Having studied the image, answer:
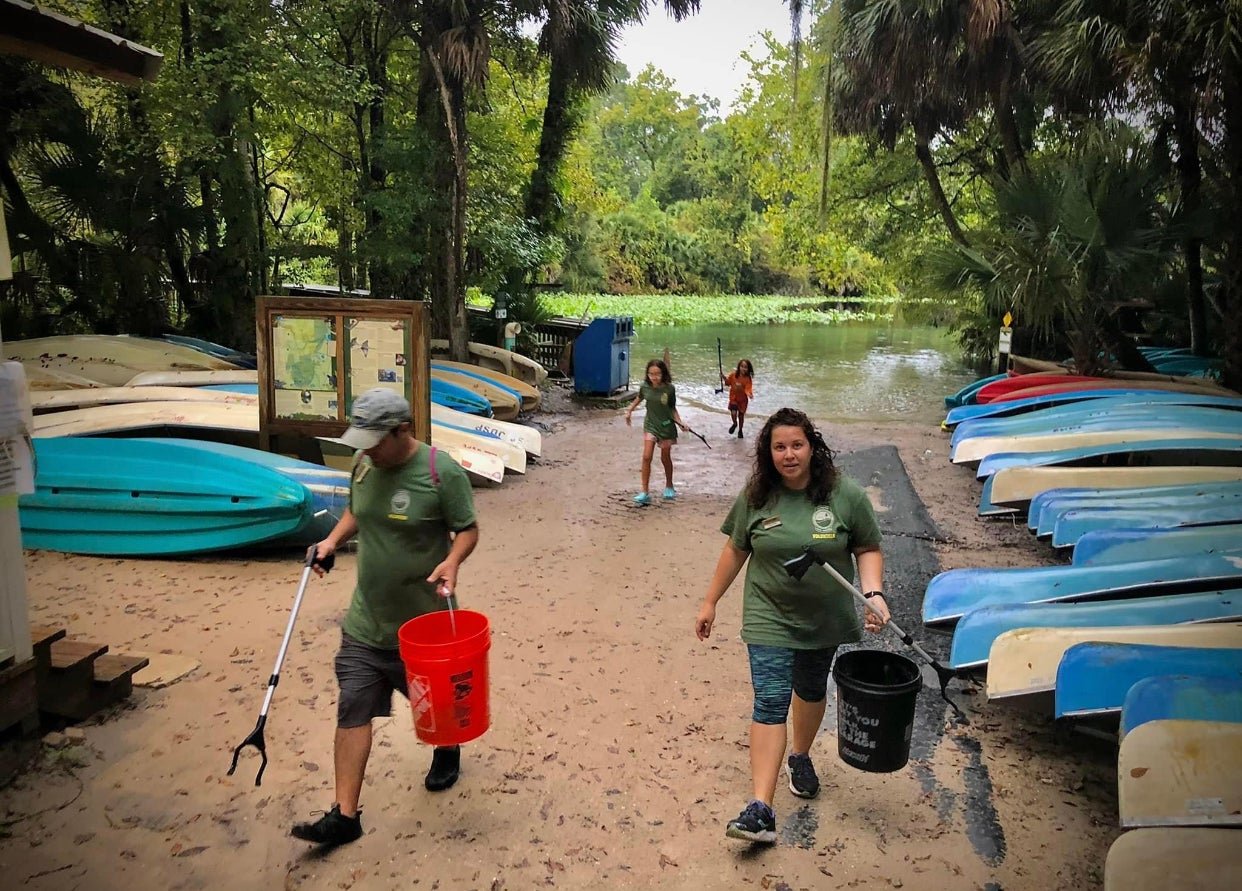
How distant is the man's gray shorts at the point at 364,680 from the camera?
333 cm

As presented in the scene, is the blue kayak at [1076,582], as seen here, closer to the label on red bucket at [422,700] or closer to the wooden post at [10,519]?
the label on red bucket at [422,700]

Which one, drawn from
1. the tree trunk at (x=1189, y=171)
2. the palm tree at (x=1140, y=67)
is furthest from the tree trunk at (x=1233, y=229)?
the tree trunk at (x=1189, y=171)

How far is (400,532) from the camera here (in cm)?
339

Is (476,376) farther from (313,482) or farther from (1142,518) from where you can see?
(1142,518)

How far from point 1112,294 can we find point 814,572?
37.1 ft

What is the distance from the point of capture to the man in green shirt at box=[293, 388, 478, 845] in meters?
3.32

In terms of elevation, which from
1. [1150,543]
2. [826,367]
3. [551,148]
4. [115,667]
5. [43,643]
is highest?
[551,148]

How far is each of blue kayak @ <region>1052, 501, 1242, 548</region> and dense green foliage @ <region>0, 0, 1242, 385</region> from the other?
18.6 ft

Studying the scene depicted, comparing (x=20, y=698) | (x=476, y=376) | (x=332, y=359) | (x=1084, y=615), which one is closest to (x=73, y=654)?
(x=20, y=698)

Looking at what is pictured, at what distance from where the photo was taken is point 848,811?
3639mm

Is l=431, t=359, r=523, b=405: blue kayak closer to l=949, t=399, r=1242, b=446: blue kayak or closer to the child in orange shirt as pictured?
the child in orange shirt

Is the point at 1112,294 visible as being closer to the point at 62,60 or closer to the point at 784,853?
the point at 784,853

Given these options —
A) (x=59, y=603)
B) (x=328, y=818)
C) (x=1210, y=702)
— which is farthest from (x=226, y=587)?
(x=1210, y=702)

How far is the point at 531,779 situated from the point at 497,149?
514 inches
